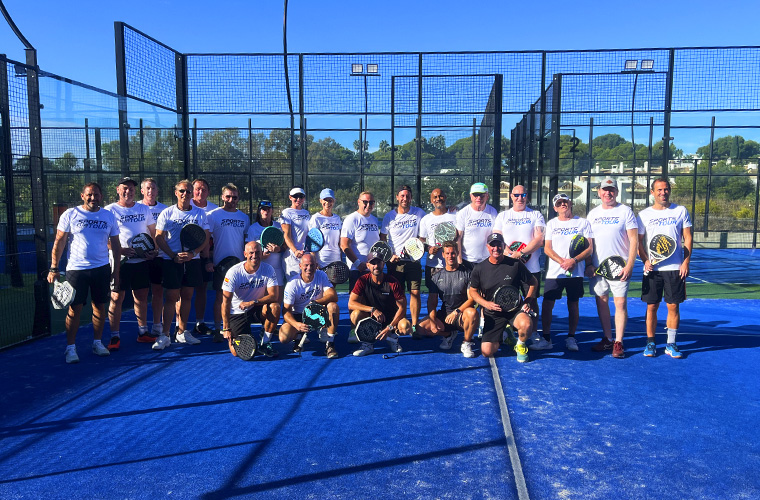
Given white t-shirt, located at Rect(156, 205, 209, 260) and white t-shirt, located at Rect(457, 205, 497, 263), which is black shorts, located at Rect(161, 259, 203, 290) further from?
white t-shirt, located at Rect(457, 205, 497, 263)

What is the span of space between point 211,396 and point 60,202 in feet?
26.4

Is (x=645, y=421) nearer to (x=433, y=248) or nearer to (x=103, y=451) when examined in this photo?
(x=433, y=248)

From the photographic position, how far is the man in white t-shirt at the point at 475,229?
631cm

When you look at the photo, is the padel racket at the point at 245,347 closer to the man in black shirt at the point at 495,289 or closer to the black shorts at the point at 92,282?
the black shorts at the point at 92,282

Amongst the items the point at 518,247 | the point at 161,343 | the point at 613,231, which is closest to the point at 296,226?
the point at 161,343

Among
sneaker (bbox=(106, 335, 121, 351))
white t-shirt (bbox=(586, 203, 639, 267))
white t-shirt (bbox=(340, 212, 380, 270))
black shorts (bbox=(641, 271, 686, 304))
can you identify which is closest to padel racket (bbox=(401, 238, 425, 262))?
white t-shirt (bbox=(340, 212, 380, 270))

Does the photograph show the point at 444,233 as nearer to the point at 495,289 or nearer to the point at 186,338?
the point at 495,289

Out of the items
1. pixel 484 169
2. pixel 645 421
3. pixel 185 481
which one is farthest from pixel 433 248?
pixel 484 169

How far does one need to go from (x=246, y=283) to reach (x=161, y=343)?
122cm

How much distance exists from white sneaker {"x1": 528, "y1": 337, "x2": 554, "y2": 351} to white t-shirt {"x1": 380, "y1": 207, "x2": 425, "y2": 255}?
73.1 inches

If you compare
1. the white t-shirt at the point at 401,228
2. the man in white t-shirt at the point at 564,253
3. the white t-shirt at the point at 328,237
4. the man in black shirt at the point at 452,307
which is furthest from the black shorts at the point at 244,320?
the man in white t-shirt at the point at 564,253

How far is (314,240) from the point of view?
6.48 m

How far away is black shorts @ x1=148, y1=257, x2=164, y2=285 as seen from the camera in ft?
20.5

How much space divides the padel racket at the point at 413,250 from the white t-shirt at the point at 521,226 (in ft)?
2.87
